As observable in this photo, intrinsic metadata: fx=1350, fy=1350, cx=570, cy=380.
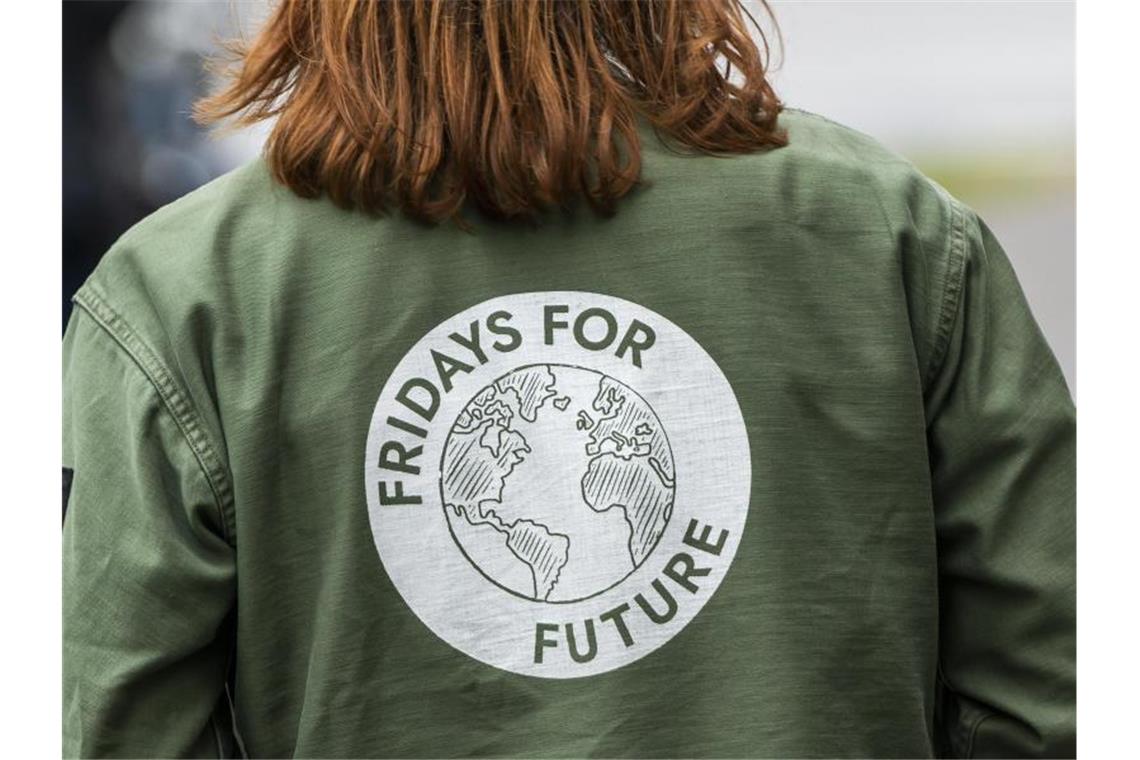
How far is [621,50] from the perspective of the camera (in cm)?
119

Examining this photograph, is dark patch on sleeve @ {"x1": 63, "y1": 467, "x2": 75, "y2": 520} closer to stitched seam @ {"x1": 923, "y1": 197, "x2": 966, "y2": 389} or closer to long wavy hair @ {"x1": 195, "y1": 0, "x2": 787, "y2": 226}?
long wavy hair @ {"x1": 195, "y1": 0, "x2": 787, "y2": 226}

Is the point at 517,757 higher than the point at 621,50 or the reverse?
the reverse

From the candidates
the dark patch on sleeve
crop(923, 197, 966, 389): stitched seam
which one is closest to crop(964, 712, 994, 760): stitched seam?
crop(923, 197, 966, 389): stitched seam

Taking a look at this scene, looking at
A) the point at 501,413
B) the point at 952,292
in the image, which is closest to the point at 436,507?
the point at 501,413

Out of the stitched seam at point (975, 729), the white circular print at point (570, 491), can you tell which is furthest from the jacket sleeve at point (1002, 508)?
the white circular print at point (570, 491)

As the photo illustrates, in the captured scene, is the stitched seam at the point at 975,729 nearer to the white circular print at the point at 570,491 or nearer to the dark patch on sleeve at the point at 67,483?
the white circular print at the point at 570,491

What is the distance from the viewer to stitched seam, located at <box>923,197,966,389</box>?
4.04 ft

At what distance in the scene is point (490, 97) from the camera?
3.74ft

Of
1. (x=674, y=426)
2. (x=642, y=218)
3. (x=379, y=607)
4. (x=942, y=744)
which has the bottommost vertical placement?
(x=942, y=744)

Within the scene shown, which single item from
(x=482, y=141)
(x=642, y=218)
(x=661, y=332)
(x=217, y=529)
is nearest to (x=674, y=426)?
(x=661, y=332)

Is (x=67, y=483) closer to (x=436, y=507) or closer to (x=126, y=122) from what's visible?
(x=436, y=507)

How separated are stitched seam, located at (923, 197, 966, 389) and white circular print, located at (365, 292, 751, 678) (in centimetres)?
21

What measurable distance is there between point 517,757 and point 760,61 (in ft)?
2.13

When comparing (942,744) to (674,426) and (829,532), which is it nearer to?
(829,532)
